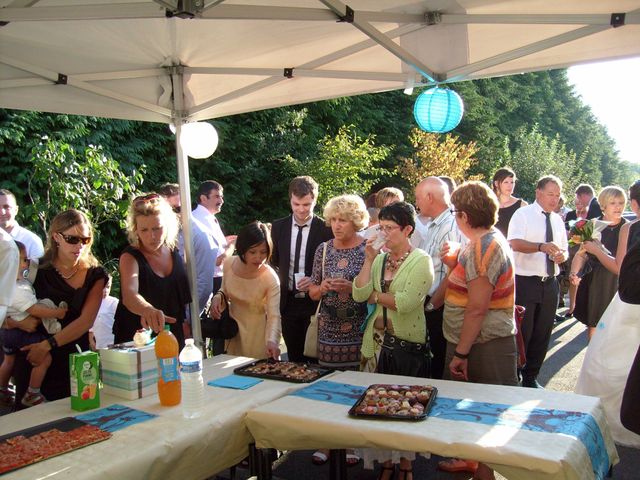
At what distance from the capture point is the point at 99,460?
1.73 metres

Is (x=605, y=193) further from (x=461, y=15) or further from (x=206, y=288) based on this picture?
(x=206, y=288)

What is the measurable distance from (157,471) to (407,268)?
151 cm

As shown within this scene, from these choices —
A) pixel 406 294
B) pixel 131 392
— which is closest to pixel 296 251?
Result: pixel 406 294

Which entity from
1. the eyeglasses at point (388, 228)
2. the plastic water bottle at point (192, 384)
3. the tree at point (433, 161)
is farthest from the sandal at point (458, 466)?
the tree at point (433, 161)

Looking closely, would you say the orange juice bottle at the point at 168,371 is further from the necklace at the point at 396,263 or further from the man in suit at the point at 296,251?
the man in suit at the point at 296,251

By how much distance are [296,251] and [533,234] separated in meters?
2.04

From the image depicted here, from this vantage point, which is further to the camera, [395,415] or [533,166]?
[533,166]

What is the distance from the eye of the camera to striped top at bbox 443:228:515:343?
269cm

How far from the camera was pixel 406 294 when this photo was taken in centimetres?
273

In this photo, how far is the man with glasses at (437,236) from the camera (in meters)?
3.51

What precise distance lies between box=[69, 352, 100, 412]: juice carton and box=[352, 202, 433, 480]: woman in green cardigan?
4.34 feet

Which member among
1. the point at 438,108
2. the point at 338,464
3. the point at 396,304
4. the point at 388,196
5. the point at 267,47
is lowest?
the point at 338,464

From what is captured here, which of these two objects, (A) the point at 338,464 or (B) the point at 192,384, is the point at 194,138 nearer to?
(B) the point at 192,384

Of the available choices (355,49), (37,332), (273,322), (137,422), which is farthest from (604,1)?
(37,332)
